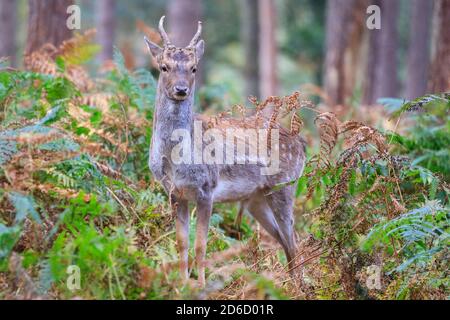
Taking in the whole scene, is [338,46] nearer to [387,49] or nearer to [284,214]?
[387,49]

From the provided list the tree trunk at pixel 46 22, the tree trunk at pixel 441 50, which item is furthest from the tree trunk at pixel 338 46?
the tree trunk at pixel 46 22

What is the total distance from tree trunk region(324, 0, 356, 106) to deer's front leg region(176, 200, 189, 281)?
11.8 m

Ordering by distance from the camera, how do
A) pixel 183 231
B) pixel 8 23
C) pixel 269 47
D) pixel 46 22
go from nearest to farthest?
pixel 183 231 → pixel 46 22 → pixel 8 23 → pixel 269 47

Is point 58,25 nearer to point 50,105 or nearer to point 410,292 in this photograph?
point 50,105

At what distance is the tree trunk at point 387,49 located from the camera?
20578 mm

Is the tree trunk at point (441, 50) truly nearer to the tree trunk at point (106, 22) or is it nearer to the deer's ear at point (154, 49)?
the deer's ear at point (154, 49)

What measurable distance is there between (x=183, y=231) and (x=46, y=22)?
5.37 meters

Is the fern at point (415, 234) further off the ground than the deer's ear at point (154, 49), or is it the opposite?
the deer's ear at point (154, 49)

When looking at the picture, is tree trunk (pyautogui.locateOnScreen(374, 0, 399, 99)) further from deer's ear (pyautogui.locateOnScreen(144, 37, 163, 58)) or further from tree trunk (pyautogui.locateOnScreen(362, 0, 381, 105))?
deer's ear (pyautogui.locateOnScreen(144, 37, 163, 58))

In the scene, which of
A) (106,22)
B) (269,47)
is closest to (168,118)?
(269,47)

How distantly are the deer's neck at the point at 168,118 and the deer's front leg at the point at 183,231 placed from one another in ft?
1.87

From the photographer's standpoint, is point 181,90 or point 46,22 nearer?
point 181,90

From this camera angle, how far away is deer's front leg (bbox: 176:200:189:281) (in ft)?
23.8

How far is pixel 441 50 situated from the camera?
478 inches
